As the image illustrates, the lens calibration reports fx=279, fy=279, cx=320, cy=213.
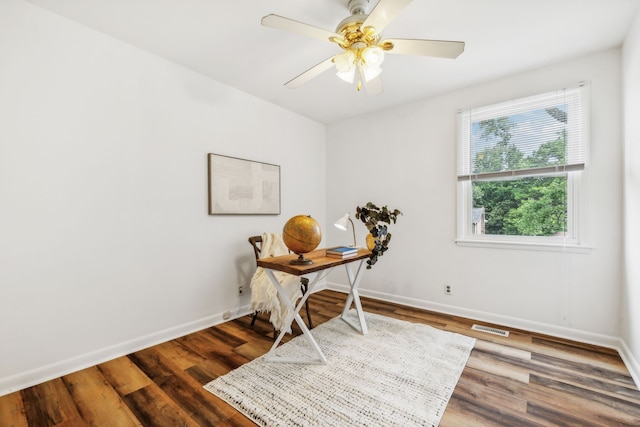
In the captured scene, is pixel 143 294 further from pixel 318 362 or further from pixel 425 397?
pixel 425 397

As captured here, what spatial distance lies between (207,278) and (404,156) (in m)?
2.56

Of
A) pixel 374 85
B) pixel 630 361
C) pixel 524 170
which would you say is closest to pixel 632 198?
pixel 524 170

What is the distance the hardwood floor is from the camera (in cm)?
149

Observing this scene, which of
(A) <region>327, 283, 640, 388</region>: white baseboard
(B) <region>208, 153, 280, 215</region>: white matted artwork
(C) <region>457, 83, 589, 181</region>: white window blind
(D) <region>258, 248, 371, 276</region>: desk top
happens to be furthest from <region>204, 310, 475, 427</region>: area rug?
(C) <region>457, 83, 589, 181</region>: white window blind

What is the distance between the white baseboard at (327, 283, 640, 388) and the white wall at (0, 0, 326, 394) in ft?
6.56

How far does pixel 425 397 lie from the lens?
1649mm

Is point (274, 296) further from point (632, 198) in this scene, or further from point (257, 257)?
point (632, 198)

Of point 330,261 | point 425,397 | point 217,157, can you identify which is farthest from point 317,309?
point 217,157

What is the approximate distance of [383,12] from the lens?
1.37 meters

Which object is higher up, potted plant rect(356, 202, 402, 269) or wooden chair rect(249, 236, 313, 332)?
potted plant rect(356, 202, 402, 269)

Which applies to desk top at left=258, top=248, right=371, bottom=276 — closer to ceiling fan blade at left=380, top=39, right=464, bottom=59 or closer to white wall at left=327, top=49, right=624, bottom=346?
white wall at left=327, top=49, right=624, bottom=346

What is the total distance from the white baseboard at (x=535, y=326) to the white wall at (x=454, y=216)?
0.01 metres

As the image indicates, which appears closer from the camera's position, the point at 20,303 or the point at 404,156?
the point at 20,303

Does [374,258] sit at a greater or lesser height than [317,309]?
greater
